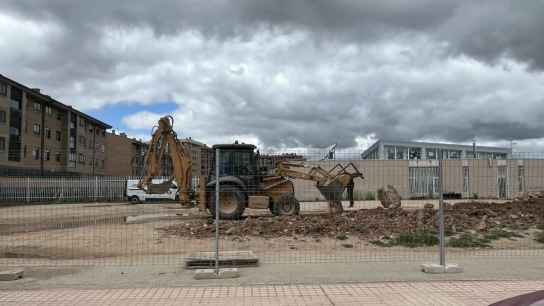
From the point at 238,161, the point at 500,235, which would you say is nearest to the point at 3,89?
the point at 238,161

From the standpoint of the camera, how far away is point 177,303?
702cm

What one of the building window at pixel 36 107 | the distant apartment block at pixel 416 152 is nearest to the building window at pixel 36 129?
the building window at pixel 36 107

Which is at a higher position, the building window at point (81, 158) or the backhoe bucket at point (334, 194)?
the building window at point (81, 158)

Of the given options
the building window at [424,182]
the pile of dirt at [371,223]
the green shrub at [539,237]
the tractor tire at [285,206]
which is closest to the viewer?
the green shrub at [539,237]

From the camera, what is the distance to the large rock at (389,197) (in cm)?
2236

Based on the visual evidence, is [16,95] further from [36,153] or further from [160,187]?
[160,187]

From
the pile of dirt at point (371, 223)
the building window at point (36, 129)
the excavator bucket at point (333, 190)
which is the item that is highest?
the building window at point (36, 129)

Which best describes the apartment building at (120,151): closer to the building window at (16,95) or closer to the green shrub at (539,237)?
the building window at (16,95)

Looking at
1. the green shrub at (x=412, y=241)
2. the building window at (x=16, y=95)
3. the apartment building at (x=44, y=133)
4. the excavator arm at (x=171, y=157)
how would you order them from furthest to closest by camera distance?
the building window at (x=16, y=95)
the apartment building at (x=44, y=133)
the excavator arm at (x=171, y=157)
the green shrub at (x=412, y=241)

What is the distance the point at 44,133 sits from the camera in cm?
6719

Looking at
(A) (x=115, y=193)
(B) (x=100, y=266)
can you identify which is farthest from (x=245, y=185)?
(A) (x=115, y=193)

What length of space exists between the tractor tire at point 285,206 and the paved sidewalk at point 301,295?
11510mm

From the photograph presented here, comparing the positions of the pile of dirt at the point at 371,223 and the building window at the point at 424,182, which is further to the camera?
the building window at the point at 424,182

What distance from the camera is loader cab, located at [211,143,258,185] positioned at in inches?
767
